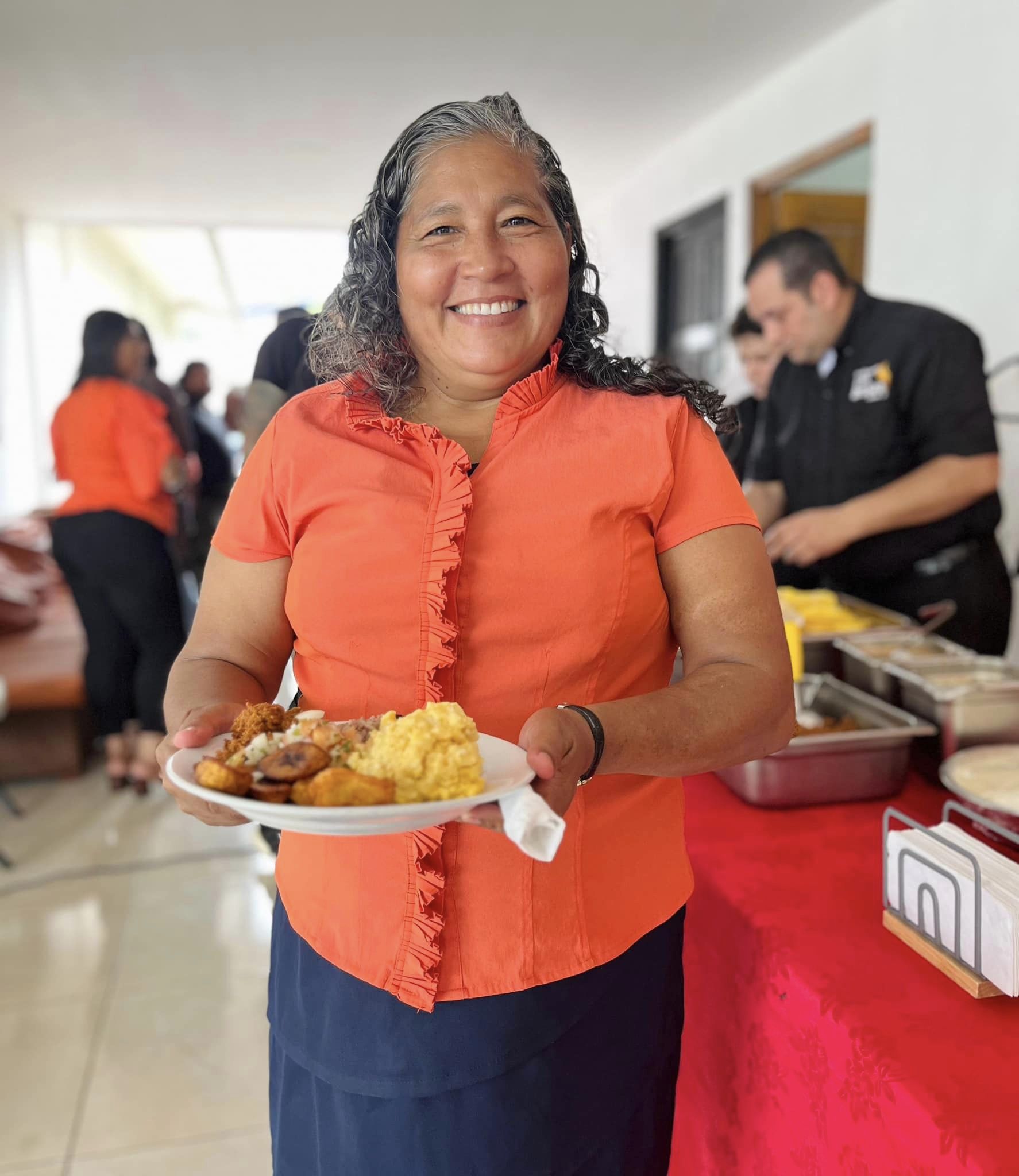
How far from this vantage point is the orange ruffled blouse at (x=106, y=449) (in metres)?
3.23

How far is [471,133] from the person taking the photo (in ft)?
3.05

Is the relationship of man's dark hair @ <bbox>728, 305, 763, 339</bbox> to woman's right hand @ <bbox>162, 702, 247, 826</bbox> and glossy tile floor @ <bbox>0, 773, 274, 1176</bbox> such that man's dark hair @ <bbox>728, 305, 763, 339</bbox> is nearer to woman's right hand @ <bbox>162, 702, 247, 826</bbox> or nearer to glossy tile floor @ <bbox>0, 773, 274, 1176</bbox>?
glossy tile floor @ <bbox>0, 773, 274, 1176</bbox>

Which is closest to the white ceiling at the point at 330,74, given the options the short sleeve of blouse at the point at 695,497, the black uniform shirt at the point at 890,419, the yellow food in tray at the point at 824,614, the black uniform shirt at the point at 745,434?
the black uniform shirt at the point at 745,434

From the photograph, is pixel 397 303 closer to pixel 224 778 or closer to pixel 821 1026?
pixel 224 778

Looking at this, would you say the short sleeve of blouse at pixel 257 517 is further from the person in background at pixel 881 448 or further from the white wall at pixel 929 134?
the white wall at pixel 929 134

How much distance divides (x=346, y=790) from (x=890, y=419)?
6.72 feet

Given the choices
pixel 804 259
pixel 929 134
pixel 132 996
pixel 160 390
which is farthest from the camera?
pixel 160 390

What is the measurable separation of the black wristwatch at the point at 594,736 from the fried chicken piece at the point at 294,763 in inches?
7.6

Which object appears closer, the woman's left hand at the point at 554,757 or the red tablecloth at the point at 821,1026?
the woman's left hand at the point at 554,757

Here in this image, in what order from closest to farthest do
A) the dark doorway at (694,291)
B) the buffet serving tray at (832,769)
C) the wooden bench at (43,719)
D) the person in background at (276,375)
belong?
the buffet serving tray at (832,769), the person in background at (276,375), the wooden bench at (43,719), the dark doorway at (694,291)

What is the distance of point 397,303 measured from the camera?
3.39ft

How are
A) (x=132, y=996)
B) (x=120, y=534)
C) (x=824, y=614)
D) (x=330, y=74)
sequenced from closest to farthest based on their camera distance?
(x=824, y=614) < (x=132, y=996) < (x=120, y=534) < (x=330, y=74)

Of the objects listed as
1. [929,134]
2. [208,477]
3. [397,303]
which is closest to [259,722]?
[397,303]

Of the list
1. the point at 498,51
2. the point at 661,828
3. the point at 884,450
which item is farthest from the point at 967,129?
the point at 661,828
